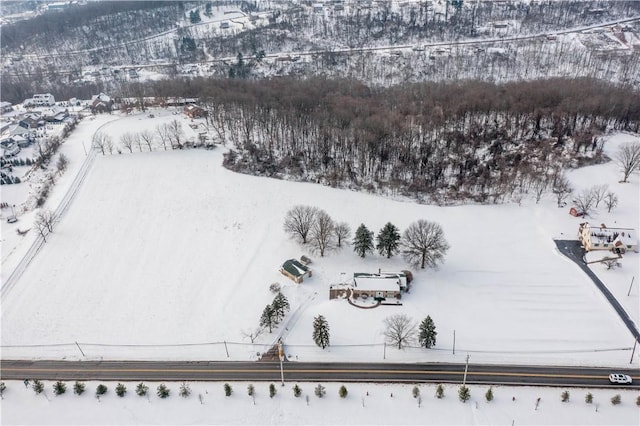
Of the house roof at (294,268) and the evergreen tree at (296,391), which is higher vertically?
the house roof at (294,268)

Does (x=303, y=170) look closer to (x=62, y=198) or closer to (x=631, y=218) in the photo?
(x=62, y=198)

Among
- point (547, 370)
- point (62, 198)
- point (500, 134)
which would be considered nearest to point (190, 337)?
point (547, 370)

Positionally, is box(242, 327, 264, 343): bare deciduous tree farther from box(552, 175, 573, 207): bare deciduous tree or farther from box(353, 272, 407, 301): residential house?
box(552, 175, 573, 207): bare deciduous tree

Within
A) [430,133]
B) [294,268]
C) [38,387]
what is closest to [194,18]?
[430,133]

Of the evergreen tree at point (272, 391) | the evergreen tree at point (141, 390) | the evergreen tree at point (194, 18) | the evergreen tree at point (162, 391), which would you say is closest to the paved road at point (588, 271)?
the evergreen tree at point (272, 391)

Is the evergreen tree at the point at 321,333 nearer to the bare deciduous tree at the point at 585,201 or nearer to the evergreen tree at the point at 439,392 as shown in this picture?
the evergreen tree at the point at 439,392

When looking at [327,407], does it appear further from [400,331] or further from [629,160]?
[629,160]
